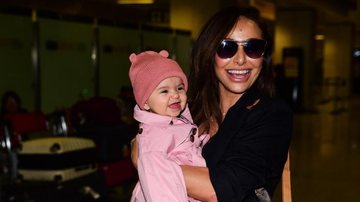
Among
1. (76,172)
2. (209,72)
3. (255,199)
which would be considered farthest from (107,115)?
(255,199)

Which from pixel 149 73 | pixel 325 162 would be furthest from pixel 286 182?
pixel 325 162

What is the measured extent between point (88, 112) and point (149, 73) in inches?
154

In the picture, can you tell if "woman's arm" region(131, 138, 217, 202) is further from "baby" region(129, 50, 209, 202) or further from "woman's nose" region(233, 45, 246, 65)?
"woman's nose" region(233, 45, 246, 65)

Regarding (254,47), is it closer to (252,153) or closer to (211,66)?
(211,66)

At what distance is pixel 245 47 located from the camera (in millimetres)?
1699

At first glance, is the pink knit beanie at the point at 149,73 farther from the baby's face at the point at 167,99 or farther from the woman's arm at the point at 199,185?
the woman's arm at the point at 199,185

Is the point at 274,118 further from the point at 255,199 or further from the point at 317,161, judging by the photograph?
the point at 317,161

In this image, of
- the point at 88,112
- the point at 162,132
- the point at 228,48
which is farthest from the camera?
the point at 88,112

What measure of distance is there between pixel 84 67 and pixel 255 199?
280 inches

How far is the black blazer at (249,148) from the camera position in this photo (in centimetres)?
146

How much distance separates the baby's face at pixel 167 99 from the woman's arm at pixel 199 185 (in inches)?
9.2

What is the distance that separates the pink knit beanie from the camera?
64.3 inches

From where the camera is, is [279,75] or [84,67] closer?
[84,67]

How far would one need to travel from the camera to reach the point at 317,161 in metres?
8.73
